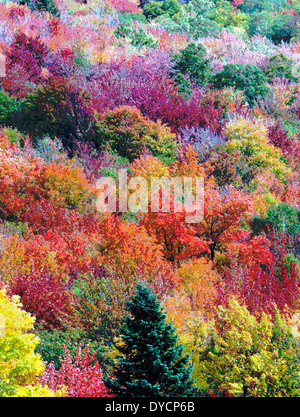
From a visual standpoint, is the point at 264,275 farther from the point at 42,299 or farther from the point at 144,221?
the point at 42,299

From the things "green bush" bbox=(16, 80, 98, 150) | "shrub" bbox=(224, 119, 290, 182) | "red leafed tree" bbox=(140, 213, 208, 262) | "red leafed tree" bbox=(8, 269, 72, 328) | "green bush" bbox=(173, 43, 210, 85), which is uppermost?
"green bush" bbox=(173, 43, 210, 85)

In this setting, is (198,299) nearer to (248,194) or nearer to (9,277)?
(9,277)

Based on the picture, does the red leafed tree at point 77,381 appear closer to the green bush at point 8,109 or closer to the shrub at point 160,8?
the green bush at point 8,109

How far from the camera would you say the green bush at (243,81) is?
26422mm

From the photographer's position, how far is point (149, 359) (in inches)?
310

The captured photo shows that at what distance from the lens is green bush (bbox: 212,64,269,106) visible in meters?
26.4

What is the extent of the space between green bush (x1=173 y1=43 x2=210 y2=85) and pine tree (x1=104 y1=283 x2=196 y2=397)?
66.3 feet

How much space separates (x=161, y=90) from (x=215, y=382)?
54.1 ft

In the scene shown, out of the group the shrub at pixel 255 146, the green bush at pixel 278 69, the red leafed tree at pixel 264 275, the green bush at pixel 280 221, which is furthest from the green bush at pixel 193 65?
the red leafed tree at pixel 264 275

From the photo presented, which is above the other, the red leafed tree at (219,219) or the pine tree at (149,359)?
the red leafed tree at (219,219)

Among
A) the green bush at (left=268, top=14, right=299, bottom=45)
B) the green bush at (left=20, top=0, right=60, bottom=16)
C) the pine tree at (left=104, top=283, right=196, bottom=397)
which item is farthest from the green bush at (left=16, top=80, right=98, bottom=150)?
the green bush at (left=268, top=14, right=299, bottom=45)

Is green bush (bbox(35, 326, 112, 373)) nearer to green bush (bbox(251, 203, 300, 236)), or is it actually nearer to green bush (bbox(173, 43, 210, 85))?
green bush (bbox(251, 203, 300, 236))

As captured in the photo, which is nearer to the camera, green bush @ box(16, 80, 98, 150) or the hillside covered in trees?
the hillside covered in trees

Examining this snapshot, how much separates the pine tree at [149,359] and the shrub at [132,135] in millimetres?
11676
